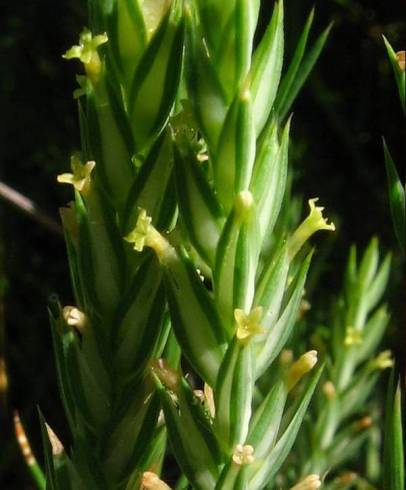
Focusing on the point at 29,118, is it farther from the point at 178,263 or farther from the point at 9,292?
the point at 178,263

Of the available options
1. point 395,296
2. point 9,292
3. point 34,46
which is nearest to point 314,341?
point 395,296

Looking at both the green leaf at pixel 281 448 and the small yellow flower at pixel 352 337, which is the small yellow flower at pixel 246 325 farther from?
the small yellow flower at pixel 352 337

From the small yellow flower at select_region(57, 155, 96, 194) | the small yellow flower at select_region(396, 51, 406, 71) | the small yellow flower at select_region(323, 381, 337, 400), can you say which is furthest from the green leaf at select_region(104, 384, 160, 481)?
the small yellow flower at select_region(323, 381, 337, 400)

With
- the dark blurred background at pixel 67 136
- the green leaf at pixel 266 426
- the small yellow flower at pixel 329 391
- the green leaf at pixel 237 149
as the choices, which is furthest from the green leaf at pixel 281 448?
the dark blurred background at pixel 67 136

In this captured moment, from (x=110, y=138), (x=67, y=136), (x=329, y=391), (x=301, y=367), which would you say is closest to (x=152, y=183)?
(x=110, y=138)

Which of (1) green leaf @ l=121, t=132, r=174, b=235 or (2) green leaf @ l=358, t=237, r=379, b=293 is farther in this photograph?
(2) green leaf @ l=358, t=237, r=379, b=293

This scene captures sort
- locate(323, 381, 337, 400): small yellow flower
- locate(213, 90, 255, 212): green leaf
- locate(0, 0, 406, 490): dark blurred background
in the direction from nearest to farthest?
locate(213, 90, 255, 212): green leaf, locate(323, 381, 337, 400): small yellow flower, locate(0, 0, 406, 490): dark blurred background

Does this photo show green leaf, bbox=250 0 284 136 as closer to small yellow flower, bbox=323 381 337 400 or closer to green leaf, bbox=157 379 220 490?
green leaf, bbox=157 379 220 490
